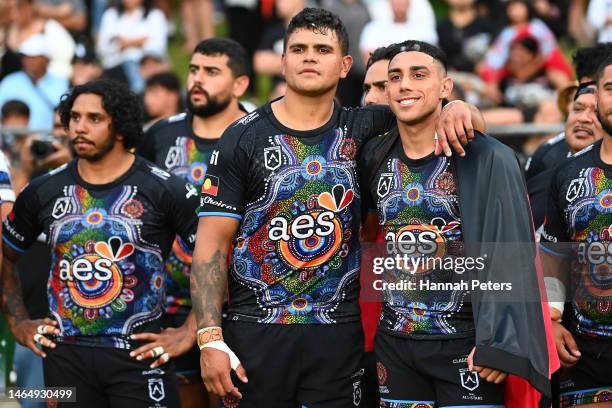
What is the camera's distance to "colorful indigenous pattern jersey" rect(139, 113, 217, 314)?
27.8 feet

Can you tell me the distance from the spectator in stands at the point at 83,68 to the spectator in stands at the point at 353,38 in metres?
2.96

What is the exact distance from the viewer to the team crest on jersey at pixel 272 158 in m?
6.59

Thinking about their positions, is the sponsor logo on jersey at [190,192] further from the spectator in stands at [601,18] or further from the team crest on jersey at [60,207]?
the spectator in stands at [601,18]

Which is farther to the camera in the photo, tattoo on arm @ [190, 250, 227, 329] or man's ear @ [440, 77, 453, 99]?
man's ear @ [440, 77, 453, 99]

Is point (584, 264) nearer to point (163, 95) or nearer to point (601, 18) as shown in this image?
point (163, 95)

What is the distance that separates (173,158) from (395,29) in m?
6.31

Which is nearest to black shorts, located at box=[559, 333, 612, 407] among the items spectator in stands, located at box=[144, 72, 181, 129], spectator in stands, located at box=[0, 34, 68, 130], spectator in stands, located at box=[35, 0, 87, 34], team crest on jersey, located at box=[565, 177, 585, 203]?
team crest on jersey, located at box=[565, 177, 585, 203]

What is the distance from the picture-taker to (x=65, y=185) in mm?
7598

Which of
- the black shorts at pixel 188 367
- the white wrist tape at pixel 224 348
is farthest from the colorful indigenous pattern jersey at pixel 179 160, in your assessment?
the white wrist tape at pixel 224 348

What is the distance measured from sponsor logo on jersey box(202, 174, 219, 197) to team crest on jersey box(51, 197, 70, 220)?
1.26m

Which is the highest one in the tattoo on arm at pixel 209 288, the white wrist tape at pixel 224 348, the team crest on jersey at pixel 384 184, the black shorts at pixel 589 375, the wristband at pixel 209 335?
the team crest on jersey at pixel 384 184

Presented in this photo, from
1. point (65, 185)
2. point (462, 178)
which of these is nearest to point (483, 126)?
point (462, 178)

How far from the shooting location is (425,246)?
6410mm

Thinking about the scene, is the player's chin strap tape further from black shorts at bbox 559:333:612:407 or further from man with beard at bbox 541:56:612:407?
black shorts at bbox 559:333:612:407
